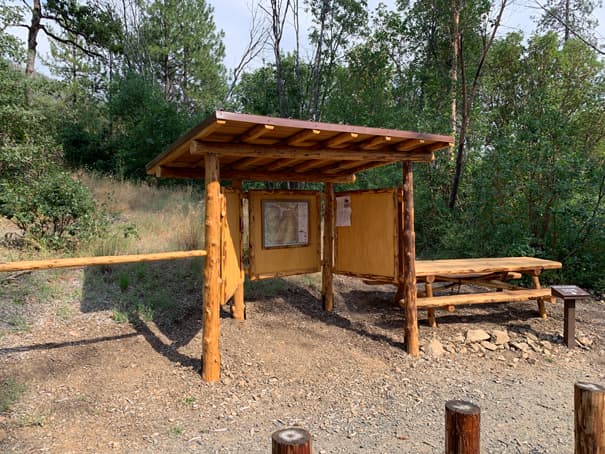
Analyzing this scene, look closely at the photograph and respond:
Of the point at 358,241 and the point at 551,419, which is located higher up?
the point at 358,241

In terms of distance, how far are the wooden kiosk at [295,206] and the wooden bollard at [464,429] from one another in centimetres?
276

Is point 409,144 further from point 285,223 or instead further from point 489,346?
point 489,346

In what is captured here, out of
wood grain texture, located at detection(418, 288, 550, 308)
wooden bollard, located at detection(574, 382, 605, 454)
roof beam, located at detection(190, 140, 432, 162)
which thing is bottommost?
wood grain texture, located at detection(418, 288, 550, 308)

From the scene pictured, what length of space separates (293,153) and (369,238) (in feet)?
6.02

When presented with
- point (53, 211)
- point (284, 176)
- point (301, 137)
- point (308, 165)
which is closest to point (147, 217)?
point (53, 211)

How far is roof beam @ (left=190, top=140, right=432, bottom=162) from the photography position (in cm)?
407

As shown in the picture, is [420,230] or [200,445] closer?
[200,445]

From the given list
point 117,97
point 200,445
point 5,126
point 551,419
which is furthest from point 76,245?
point 117,97

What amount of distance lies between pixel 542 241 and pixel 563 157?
1772 mm

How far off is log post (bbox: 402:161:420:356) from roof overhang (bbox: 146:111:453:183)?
0.40 metres

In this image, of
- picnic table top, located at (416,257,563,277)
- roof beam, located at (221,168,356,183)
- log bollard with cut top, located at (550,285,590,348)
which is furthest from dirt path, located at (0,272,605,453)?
roof beam, located at (221,168,356,183)

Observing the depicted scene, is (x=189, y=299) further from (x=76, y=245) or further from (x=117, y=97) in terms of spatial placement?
(x=117, y=97)

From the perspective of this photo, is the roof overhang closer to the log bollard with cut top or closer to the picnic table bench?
the picnic table bench

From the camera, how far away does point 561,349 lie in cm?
513
